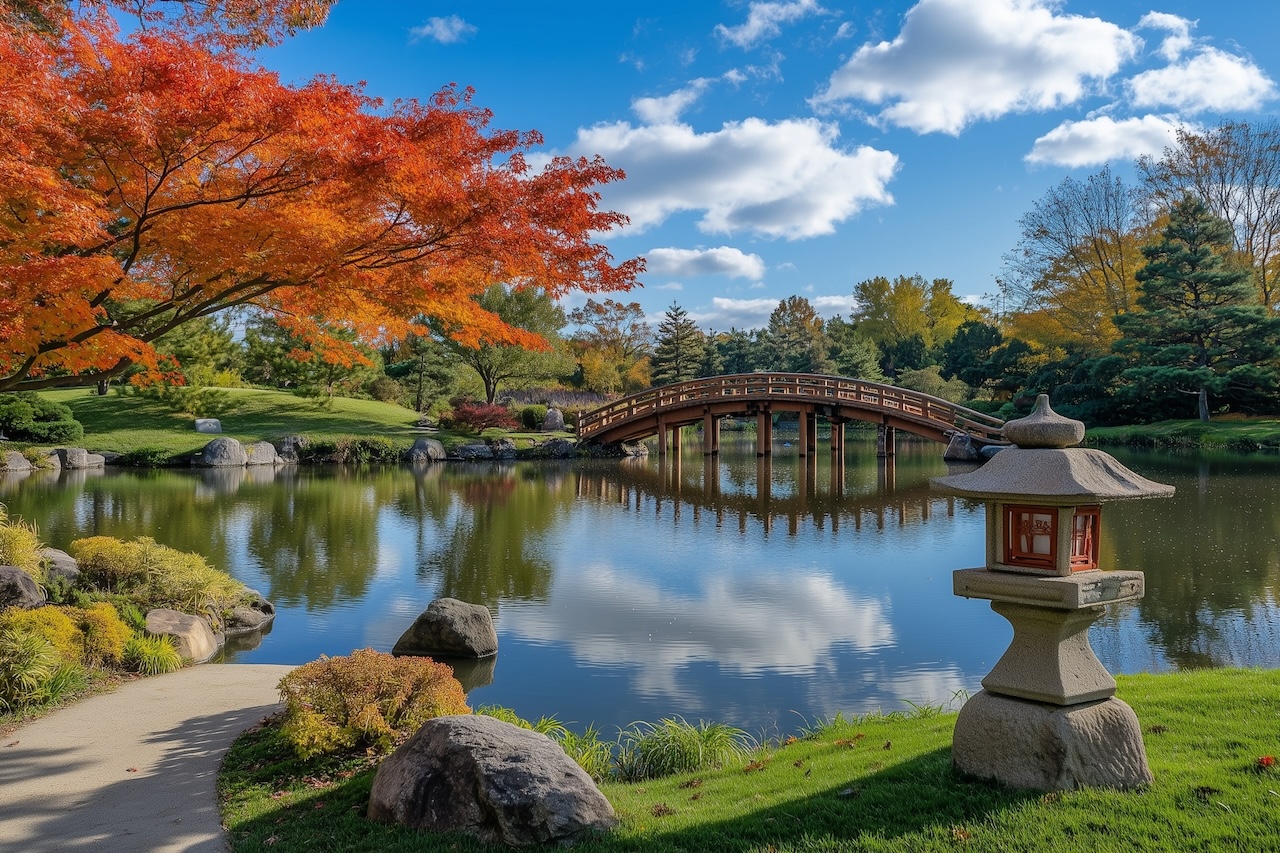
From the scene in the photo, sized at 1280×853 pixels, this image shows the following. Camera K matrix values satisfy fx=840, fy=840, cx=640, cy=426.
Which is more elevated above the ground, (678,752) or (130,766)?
(130,766)

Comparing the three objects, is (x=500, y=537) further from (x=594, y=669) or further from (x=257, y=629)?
(x=594, y=669)

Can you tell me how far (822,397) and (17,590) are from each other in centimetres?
2327

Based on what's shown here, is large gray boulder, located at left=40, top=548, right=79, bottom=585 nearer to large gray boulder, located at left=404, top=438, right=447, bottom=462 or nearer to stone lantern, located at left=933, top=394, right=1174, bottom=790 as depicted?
stone lantern, located at left=933, top=394, right=1174, bottom=790

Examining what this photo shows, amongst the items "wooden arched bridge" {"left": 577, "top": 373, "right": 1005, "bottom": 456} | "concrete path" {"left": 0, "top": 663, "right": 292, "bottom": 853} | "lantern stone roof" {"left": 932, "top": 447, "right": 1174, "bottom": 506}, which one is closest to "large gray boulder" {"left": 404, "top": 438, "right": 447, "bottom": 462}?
"wooden arched bridge" {"left": 577, "top": 373, "right": 1005, "bottom": 456}

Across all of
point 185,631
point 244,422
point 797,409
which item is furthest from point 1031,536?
point 244,422

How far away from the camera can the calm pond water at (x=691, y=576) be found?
703 centimetres

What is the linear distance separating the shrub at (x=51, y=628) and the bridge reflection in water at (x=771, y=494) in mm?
10472

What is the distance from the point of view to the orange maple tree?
6016mm

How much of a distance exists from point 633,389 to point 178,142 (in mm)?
46827

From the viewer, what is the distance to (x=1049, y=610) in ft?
12.8

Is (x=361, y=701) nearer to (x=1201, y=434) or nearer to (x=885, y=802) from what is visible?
(x=885, y=802)

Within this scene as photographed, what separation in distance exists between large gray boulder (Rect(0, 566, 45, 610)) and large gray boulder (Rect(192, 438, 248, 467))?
855 inches

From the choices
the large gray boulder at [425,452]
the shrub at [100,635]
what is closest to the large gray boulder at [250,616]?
the shrub at [100,635]

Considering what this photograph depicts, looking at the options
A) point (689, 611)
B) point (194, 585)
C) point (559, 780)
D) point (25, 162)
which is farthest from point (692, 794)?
point (194, 585)
